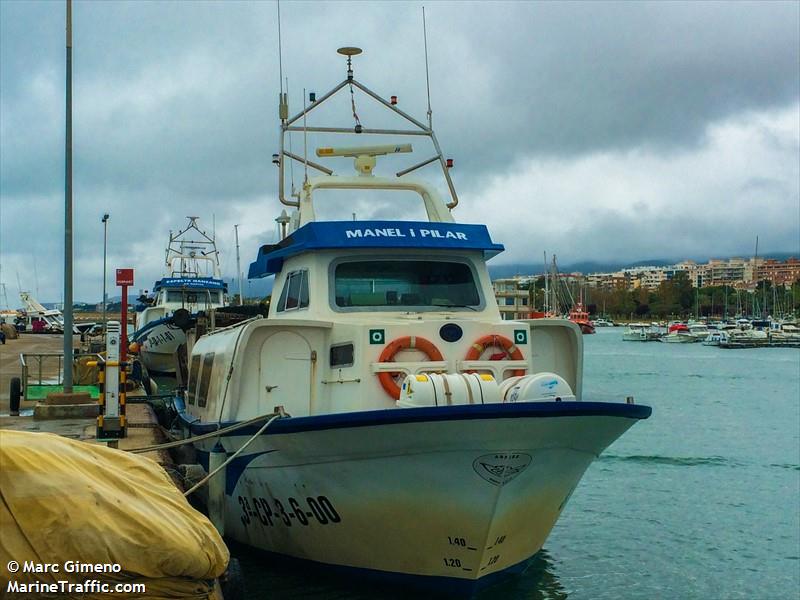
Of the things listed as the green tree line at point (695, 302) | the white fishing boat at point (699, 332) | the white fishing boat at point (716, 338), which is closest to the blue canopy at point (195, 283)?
the white fishing boat at point (716, 338)

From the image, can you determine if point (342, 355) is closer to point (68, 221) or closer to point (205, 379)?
point (205, 379)

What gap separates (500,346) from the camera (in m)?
9.16

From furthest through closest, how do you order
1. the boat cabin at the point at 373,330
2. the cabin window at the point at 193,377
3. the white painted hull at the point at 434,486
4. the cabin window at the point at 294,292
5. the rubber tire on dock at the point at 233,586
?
the cabin window at the point at 193,377 < the cabin window at the point at 294,292 < the boat cabin at the point at 373,330 < the white painted hull at the point at 434,486 < the rubber tire on dock at the point at 233,586

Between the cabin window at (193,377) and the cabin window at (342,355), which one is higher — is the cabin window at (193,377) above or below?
below

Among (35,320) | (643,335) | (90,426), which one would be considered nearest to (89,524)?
(90,426)

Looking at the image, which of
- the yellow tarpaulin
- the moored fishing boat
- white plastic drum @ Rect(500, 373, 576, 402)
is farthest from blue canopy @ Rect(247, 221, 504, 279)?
the moored fishing boat

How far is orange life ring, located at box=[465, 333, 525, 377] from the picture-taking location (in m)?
9.05

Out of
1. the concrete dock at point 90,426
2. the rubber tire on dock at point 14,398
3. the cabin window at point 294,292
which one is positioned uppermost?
the cabin window at point 294,292

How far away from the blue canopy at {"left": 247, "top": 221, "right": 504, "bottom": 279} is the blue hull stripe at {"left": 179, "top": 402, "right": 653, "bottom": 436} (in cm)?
229

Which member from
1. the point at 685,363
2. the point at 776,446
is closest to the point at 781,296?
the point at 685,363

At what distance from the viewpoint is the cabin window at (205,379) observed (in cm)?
1125

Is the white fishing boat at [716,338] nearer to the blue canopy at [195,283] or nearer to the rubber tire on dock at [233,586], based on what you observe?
the blue canopy at [195,283]

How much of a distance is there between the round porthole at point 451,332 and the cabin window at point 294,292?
186 centimetres

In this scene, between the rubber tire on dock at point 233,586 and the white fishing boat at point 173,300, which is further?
the white fishing boat at point 173,300
